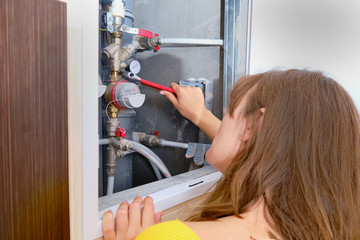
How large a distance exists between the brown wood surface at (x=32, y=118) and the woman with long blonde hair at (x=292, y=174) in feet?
0.50

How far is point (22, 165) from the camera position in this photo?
0.38 meters

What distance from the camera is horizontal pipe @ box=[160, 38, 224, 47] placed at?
93 cm

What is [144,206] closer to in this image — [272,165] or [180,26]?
[272,165]

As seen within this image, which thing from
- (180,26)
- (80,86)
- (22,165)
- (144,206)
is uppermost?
(180,26)

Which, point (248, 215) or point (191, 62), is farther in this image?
point (191, 62)

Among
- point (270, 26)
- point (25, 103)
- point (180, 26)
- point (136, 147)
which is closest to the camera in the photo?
point (25, 103)

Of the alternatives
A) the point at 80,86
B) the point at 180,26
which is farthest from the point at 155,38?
the point at 80,86

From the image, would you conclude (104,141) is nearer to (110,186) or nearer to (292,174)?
(110,186)

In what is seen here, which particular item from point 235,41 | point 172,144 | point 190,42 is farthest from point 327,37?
point 172,144

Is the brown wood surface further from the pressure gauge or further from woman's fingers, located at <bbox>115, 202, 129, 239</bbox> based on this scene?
the pressure gauge

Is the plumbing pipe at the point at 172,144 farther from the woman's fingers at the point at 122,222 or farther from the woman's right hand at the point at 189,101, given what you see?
the woman's fingers at the point at 122,222

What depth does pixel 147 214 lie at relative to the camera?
573 mm

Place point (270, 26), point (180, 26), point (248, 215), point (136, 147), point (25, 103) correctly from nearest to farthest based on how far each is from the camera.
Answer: point (25, 103) → point (248, 215) → point (136, 147) → point (180, 26) → point (270, 26)

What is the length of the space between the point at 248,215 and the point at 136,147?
389 millimetres
